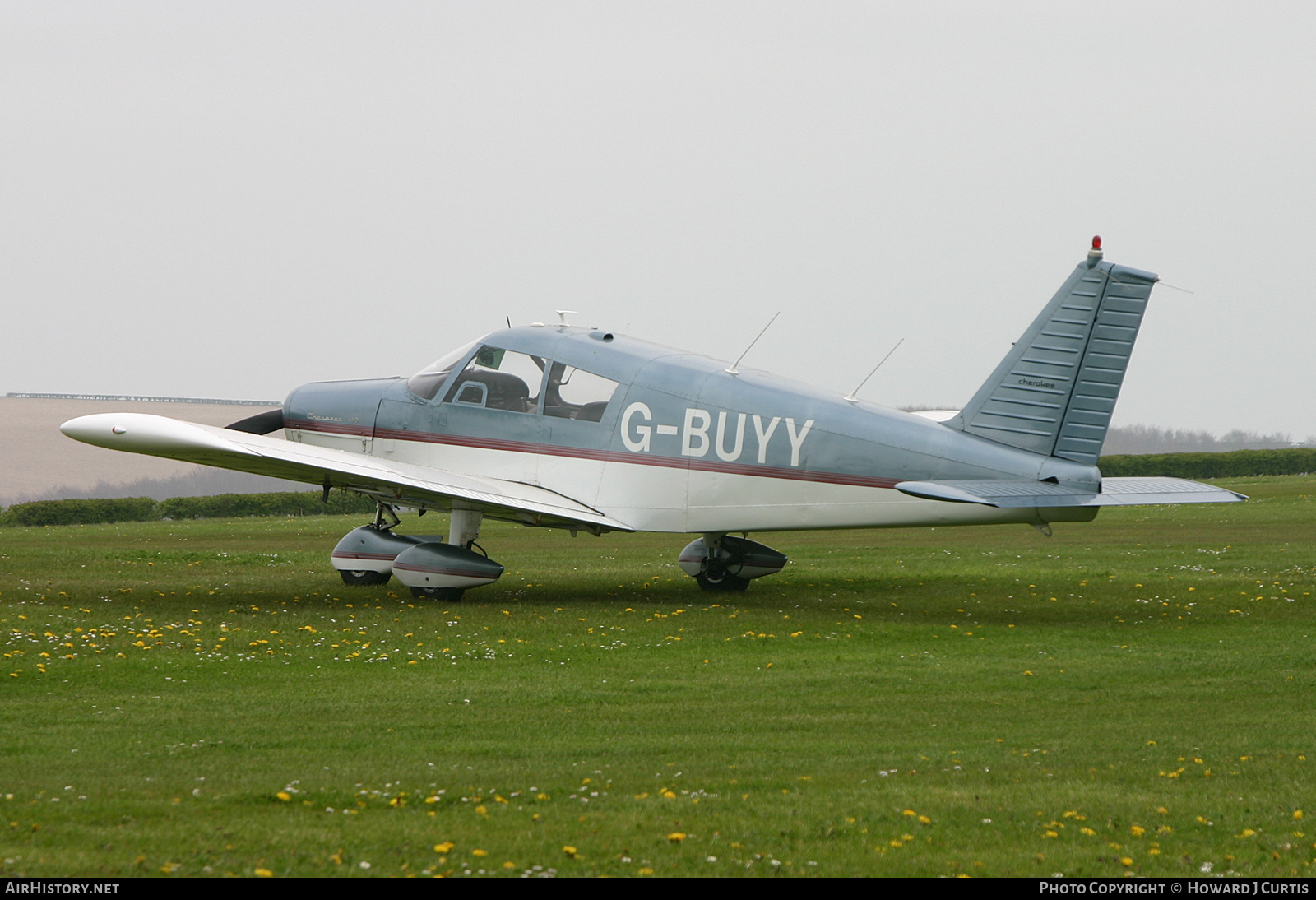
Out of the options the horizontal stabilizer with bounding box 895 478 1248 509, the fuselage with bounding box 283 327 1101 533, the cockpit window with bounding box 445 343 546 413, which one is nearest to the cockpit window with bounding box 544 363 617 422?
the fuselage with bounding box 283 327 1101 533

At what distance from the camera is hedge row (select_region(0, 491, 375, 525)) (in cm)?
3672

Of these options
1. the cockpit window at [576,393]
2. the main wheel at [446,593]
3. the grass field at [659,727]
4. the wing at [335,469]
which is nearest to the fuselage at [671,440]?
the cockpit window at [576,393]

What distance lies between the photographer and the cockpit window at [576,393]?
1538 cm

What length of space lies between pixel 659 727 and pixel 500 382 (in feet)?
27.2

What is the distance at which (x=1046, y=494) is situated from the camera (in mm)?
13141

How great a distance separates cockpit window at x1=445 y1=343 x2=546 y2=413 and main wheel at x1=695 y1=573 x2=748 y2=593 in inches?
129

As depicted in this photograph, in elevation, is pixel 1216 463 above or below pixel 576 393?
above

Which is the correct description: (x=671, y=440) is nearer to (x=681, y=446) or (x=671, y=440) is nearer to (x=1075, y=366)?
(x=681, y=446)

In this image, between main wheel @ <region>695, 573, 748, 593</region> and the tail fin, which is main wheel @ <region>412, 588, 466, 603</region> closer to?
main wheel @ <region>695, 573, 748, 593</region>

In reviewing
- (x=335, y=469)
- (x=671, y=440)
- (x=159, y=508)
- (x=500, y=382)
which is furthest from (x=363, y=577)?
(x=159, y=508)

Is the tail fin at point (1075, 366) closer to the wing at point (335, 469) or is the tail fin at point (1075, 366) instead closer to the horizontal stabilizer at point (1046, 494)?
the horizontal stabilizer at point (1046, 494)

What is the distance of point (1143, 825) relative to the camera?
602 cm

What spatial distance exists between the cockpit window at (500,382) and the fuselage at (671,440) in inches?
0.7

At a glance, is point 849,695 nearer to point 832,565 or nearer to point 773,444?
point 773,444
